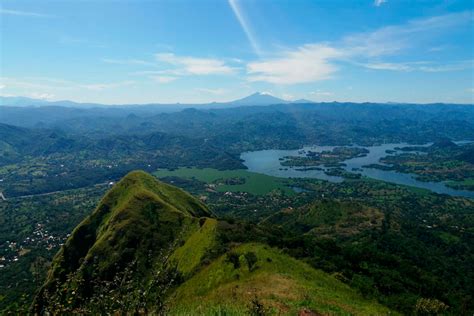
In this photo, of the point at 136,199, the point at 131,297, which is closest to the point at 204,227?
the point at 136,199

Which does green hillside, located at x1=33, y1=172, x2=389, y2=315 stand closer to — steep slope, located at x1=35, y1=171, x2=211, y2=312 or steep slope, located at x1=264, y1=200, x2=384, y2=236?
steep slope, located at x1=35, y1=171, x2=211, y2=312

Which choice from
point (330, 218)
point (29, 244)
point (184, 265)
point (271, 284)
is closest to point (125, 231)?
point (184, 265)

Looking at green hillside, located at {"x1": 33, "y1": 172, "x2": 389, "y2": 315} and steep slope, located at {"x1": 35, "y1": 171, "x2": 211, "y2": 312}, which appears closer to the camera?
green hillside, located at {"x1": 33, "y1": 172, "x2": 389, "y2": 315}

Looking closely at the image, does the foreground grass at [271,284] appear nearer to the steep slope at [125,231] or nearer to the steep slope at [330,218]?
the steep slope at [125,231]

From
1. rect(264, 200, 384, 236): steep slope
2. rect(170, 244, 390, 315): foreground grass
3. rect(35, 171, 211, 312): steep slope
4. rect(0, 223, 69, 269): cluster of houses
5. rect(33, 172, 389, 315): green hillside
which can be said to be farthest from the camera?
rect(0, 223, 69, 269): cluster of houses

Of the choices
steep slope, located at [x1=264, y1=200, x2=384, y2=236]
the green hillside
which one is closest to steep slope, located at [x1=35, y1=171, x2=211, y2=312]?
the green hillside

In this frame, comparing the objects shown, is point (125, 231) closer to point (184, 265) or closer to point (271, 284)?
point (184, 265)

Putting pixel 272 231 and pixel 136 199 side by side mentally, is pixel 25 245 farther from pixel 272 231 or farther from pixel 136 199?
pixel 272 231
